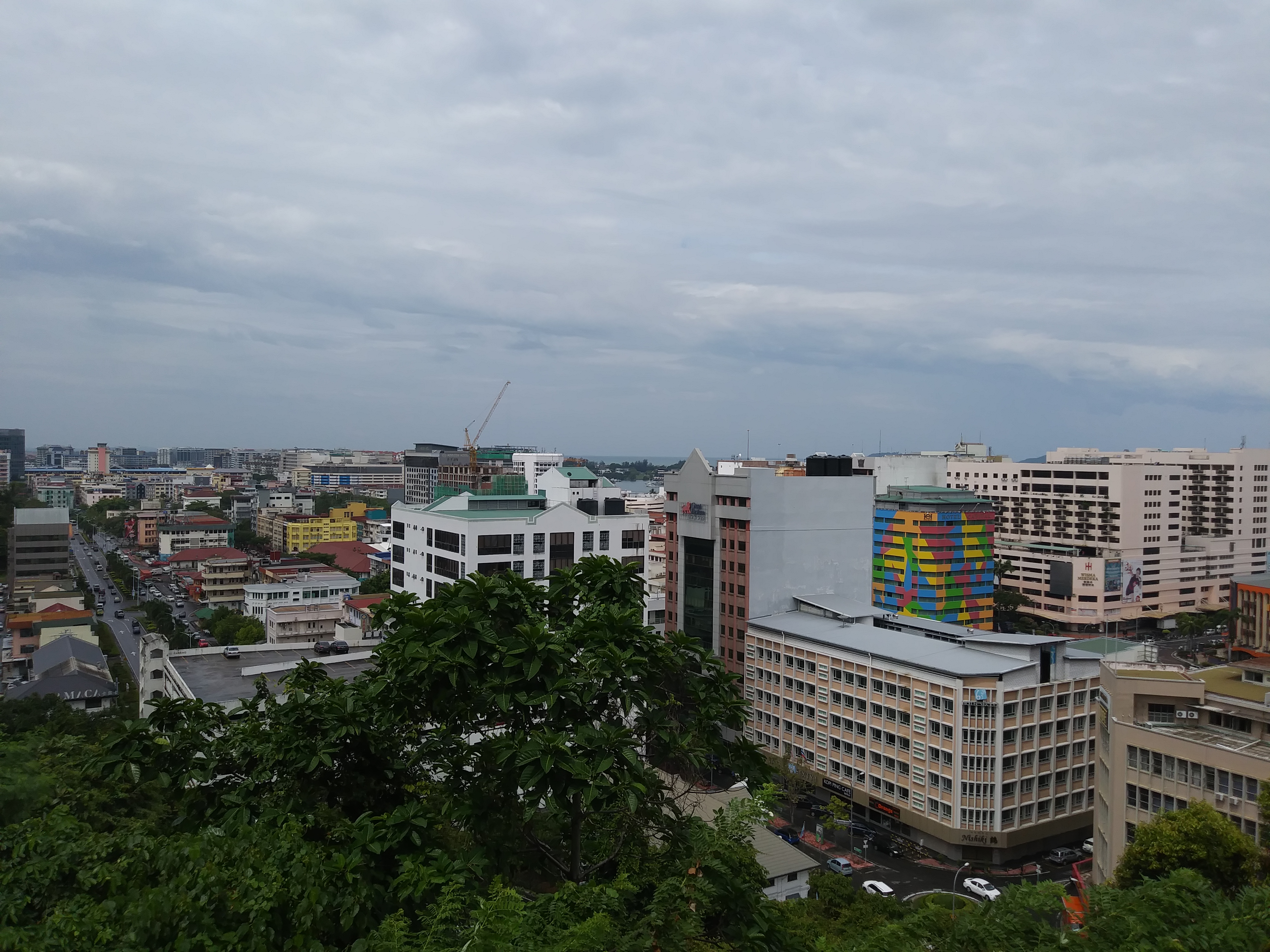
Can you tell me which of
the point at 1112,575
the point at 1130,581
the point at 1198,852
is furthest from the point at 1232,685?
the point at 1130,581

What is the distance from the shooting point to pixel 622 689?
8.61 metres

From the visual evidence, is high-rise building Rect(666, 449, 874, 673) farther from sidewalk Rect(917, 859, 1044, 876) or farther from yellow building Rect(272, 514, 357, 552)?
yellow building Rect(272, 514, 357, 552)

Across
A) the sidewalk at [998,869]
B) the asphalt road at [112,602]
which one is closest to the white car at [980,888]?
the sidewalk at [998,869]

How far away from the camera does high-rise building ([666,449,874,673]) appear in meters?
47.4

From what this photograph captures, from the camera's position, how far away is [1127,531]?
82.9m

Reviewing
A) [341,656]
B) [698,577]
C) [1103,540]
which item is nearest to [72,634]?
[341,656]

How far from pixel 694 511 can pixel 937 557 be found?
24145 mm

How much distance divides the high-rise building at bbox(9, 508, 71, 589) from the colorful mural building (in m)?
73.1

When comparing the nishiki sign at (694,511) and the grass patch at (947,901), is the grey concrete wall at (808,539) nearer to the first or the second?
the nishiki sign at (694,511)

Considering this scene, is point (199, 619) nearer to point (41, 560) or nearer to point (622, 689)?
point (41, 560)

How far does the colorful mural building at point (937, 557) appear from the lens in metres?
64.9

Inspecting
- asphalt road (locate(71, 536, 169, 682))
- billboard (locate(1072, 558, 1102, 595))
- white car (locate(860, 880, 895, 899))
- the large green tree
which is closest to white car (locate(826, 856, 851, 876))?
white car (locate(860, 880, 895, 899))

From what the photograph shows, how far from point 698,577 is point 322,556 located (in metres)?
62.9

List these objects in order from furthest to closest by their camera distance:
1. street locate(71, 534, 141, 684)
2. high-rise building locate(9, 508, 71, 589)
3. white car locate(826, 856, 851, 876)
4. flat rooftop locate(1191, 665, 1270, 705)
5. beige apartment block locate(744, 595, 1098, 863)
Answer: high-rise building locate(9, 508, 71, 589)
street locate(71, 534, 141, 684)
beige apartment block locate(744, 595, 1098, 863)
white car locate(826, 856, 851, 876)
flat rooftop locate(1191, 665, 1270, 705)
